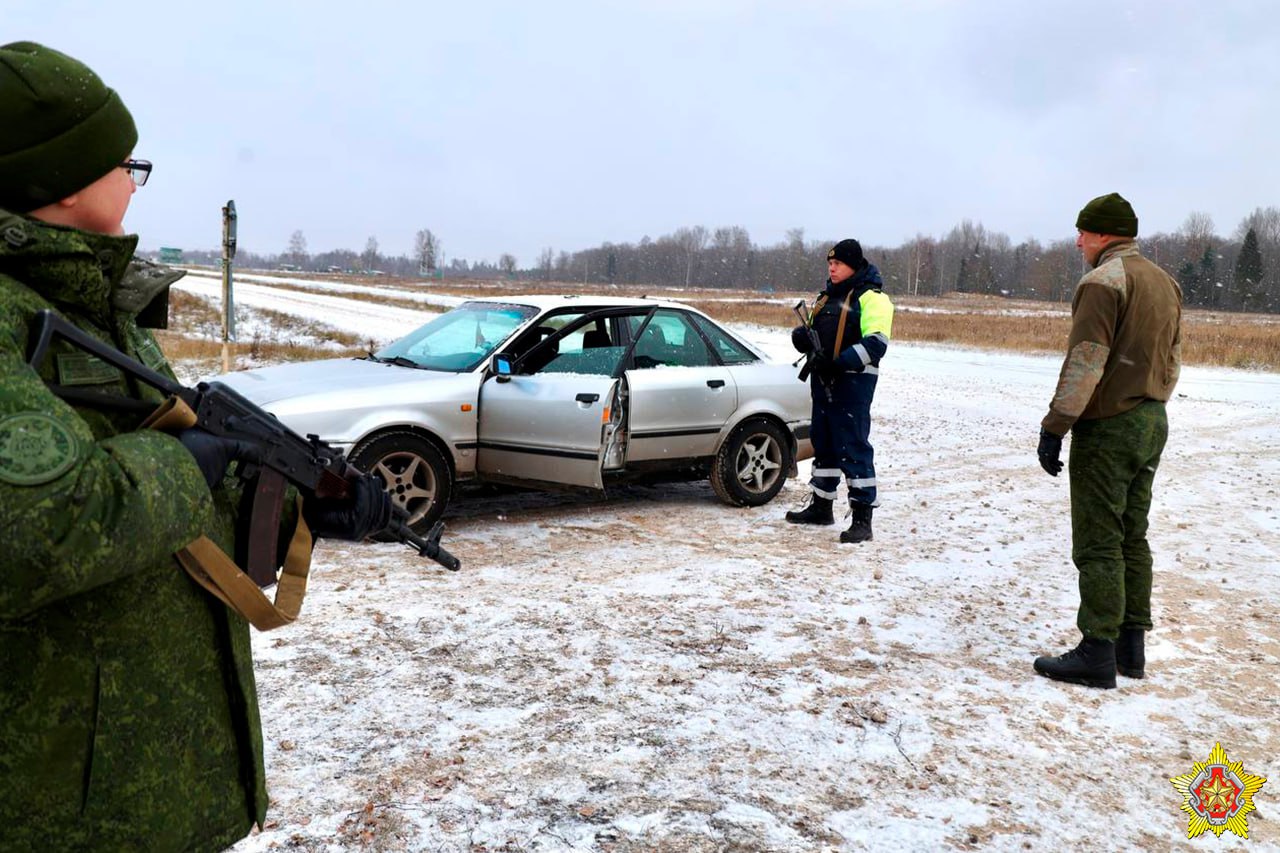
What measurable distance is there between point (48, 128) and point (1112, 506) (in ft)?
14.3

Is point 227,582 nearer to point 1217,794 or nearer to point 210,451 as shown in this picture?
point 210,451

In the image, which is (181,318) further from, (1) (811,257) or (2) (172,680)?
(1) (811,257)

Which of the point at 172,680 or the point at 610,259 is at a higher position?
the point at 610,259

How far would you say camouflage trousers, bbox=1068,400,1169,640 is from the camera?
444cm

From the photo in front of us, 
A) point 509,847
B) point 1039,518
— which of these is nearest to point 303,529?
point 509,847

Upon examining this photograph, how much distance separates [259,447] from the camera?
1.85 metres

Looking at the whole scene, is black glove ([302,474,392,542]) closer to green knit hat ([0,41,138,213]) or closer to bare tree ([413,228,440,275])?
green knit hat ([0,41,138,213])

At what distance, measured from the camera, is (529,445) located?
6613mm

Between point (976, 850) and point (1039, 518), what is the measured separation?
5160 millimetres

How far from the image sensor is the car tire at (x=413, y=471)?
6.11 meters

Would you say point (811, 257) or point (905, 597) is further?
point (811, 257)

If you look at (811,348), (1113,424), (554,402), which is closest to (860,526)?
(811,348)

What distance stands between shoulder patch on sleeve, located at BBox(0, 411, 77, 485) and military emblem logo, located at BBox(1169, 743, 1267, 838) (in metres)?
3.54

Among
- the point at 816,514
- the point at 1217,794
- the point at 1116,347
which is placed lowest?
the point at 1217,794
